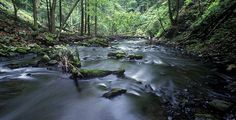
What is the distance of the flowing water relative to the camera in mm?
6125

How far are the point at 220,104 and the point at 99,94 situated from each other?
336 centimetres

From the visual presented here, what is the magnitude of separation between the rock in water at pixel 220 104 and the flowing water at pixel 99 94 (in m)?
0.50

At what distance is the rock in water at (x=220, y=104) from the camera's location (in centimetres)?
608

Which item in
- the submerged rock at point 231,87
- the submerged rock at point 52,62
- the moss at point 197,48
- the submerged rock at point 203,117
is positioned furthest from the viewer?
the moss at point 197,48

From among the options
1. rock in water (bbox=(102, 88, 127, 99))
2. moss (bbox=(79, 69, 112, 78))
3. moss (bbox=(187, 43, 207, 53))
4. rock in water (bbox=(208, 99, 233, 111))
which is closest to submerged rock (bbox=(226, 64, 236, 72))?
rock in water (bbox=(208, 99, 233, 111))

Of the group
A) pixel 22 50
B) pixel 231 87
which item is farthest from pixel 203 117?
pixel 22 50

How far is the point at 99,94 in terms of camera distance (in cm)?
742

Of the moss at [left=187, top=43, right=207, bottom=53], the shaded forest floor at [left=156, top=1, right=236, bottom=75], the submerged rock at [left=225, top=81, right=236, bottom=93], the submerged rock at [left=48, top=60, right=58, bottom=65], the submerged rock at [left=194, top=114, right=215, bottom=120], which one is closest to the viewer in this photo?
the submerged rock at [left=194, top=114, right=215, bottom=120]

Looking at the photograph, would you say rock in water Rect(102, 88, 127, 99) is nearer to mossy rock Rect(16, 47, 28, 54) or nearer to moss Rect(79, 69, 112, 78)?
moss Rect(79, 69, 112, 78)

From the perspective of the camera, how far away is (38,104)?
680 cm

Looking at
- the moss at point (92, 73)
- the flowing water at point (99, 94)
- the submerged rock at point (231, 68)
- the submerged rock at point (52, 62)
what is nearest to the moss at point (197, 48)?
the flowing water at point (99, 94)

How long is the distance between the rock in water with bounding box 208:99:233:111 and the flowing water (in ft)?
1.65

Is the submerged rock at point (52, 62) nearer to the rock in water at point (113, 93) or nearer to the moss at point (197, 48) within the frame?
the rock in water at point (113, 93)

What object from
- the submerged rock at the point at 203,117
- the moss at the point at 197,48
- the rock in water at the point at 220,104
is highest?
the moss at the point at 197,48
